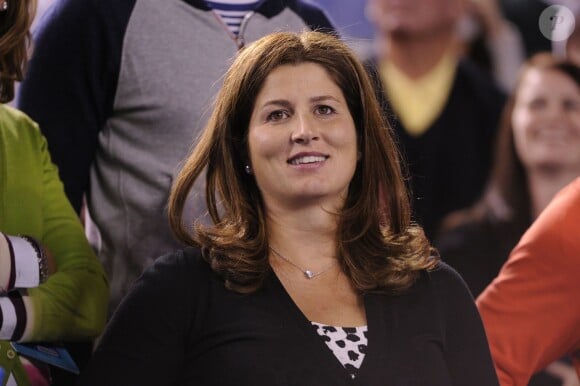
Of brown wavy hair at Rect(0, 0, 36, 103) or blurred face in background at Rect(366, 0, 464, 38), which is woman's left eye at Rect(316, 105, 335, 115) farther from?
blurred face in background at Rect(366, 0, 464, 38)

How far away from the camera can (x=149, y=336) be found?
172 centimetres

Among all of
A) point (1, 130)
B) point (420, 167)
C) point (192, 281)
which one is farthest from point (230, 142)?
point (420, 167)

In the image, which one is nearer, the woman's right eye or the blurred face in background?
the woman's right eye

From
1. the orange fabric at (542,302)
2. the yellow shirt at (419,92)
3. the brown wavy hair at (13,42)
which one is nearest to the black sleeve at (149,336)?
the brown wavy hair at (13,42)

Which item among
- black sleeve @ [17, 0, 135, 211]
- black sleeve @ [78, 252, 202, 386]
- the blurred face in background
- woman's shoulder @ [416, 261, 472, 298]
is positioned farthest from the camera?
the blurred face in background

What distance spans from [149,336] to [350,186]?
492 millimetres

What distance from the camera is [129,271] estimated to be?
2227 mm

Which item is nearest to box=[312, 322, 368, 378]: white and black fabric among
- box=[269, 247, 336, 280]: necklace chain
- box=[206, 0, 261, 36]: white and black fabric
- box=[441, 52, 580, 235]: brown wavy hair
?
box=[269, 247, 336, 280]: necklace chain

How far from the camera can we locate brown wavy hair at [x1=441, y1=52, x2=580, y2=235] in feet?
9.27

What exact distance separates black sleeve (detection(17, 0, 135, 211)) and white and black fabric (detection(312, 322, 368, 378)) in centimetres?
70

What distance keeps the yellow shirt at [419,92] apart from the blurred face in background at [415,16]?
0.09 m

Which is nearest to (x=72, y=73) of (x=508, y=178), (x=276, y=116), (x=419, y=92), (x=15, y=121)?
(x=15, y=121)

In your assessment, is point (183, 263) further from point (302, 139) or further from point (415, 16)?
point (415, 16)

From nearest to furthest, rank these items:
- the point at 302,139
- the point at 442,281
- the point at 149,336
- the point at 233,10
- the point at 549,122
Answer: the point at 149,336 → the point at 302,139 → the point at 442,281 → the point at 233,10 → the point at 549,122
